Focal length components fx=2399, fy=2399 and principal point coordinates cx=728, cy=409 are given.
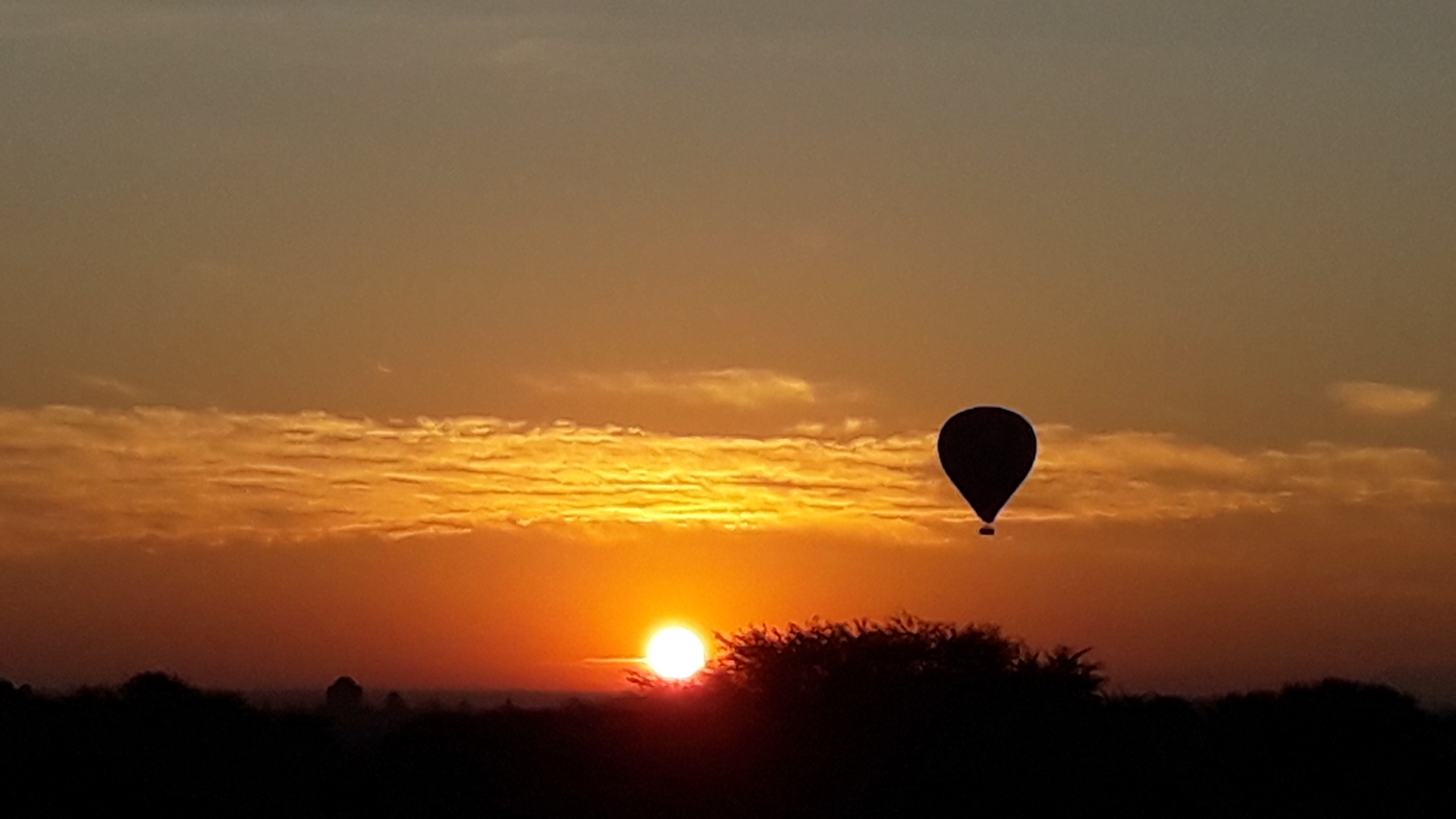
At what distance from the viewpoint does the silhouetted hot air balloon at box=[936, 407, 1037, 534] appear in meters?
58.7

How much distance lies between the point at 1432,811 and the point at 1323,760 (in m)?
8.00

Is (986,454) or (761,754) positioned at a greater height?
(986,454)

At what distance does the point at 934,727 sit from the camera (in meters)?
44.5

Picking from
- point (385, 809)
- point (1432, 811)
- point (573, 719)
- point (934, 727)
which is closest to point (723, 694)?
point (573, 719)

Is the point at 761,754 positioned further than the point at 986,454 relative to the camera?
No

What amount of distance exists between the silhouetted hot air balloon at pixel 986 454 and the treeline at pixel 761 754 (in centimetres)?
661

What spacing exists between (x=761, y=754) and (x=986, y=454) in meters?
14.9

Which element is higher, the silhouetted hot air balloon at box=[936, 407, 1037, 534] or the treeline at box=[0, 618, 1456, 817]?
the silhouetted hot air balloon at box=[936, 407, 1037, 534]

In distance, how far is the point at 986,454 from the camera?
192 feet

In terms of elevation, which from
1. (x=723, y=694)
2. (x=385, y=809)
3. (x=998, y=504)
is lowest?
(x=385, y=809)

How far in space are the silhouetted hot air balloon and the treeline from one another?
260 inches

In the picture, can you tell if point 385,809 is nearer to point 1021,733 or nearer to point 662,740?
point 662,740

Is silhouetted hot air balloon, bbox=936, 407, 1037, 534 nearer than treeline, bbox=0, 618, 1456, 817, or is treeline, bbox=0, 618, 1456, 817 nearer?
treeline, bbox=0, 618, 1456, 817

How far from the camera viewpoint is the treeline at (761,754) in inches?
1630
